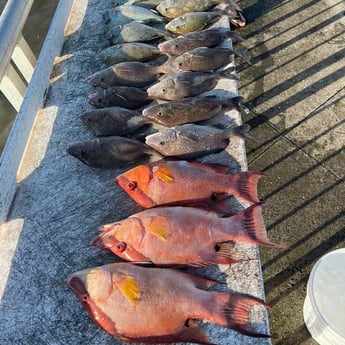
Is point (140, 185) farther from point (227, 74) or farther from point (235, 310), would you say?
point (227, 74)

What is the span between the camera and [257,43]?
14.3 ft

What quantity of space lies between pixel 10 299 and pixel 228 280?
4.48 ft

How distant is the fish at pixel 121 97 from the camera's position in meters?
3.35

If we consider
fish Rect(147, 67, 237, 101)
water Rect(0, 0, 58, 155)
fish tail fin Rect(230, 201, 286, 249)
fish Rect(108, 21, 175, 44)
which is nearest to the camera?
fish tail fin Rect(230, 201, 286, 249)

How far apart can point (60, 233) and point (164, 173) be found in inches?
33.6

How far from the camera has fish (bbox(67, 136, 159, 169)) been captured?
2965 millimetres

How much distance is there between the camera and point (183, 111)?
312cm

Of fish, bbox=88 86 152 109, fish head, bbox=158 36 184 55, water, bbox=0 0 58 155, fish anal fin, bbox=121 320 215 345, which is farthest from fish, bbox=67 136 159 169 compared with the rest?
water, bbox=0 0 58 155

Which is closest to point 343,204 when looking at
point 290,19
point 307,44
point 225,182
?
point 225,182

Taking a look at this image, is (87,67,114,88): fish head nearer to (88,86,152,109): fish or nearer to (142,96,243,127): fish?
(88,86,152,109): fish

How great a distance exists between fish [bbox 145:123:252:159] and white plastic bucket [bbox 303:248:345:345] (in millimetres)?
1070

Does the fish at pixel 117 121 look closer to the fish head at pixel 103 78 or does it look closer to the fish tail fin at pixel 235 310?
the fish head at pixel 103 78

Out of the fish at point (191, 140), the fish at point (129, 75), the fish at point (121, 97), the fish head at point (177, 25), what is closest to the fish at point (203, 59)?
the fish at point (129, 75)

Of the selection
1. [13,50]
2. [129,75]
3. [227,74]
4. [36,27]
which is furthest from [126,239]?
[36,27]
